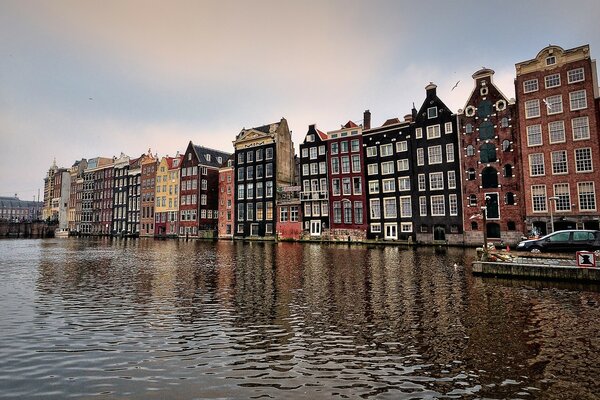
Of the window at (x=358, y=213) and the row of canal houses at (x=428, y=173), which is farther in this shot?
the window at (x=358, y=213)

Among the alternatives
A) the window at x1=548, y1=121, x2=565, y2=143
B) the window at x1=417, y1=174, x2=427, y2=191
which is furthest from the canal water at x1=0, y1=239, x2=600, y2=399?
the window at x1=417, y1=174, x2=427, y2=191

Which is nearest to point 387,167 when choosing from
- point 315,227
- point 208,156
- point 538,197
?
point 315,227

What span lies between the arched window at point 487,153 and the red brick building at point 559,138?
3772mm

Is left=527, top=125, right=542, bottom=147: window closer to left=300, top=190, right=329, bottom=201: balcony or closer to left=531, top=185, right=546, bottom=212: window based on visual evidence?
left=531, top=185, right=546, bottom=212: window

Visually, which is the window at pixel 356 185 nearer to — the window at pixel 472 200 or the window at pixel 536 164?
the window at pixel 472 200

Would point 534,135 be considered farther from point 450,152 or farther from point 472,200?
point 472,200

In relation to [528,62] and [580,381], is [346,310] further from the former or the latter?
[528,62]

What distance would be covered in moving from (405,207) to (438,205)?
213 inches

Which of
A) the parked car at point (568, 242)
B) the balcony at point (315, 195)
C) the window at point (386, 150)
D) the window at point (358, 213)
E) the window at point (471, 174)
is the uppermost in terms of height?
the window at point (386, 150)

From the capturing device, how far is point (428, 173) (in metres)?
58.2

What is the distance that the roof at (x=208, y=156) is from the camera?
310 feet

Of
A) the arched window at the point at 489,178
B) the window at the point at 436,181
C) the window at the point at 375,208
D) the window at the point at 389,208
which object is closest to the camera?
the arched window at the point at 489,178

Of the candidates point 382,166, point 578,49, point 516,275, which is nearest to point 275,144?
point 382,166

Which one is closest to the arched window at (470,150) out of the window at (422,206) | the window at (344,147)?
the window at (422,206)
